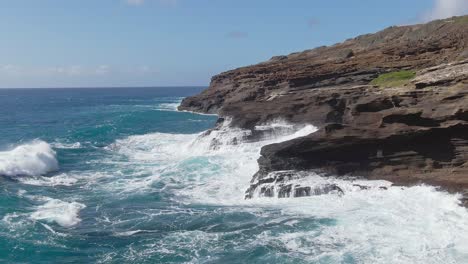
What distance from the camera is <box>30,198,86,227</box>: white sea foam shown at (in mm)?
22969

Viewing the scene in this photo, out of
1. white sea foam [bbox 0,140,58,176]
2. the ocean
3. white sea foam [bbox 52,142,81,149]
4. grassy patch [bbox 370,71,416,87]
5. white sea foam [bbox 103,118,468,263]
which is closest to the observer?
white sea foam [bbox 103,118,468,263]

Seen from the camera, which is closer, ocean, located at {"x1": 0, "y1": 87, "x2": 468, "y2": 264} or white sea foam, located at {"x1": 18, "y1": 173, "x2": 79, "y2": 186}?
ocean, located at {"x1": 0, "y1": 87, "x2": 468, "y2": 264}

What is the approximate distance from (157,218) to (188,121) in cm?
4726

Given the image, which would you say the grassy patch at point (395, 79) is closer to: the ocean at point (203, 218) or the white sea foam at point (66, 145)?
the ocean at point (203, 218)

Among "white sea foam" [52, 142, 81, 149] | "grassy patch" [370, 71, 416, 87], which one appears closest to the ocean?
"white sea foam" [52, 142, 81, 149]

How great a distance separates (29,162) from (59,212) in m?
13.3

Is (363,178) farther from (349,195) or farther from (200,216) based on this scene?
(200,216)

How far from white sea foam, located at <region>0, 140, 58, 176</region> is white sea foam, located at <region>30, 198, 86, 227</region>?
899cm

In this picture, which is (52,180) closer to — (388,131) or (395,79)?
(388,131)

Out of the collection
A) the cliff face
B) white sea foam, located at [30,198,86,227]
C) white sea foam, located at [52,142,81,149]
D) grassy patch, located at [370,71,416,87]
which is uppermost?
grassy patch, located at [370,71,416,87]

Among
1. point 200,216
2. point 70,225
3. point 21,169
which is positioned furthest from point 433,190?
point 21,169

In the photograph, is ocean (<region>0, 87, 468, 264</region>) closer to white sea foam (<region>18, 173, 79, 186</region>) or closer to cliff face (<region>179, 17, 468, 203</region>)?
white sea foam (<region>18, 173, 79, 186</region>)

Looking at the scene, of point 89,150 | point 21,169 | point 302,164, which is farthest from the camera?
point 89,150

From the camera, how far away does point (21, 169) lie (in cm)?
3488
